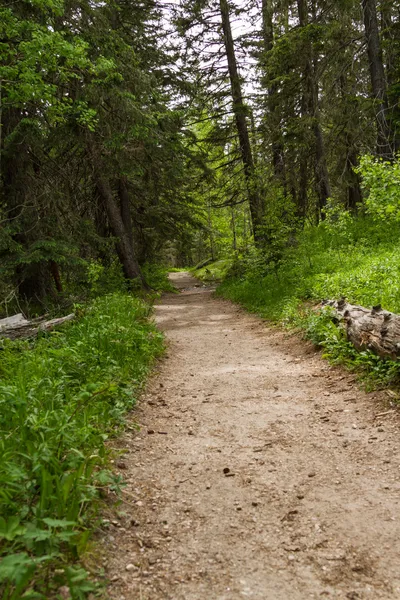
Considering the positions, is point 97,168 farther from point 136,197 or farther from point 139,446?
point 139,446

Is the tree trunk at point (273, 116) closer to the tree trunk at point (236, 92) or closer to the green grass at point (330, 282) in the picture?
the tree trunk at point (236, 92)

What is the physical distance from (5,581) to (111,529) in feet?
2.54

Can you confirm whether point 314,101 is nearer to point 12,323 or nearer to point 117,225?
point 117,225

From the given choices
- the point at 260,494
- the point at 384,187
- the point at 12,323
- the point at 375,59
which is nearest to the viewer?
the point at 260,494

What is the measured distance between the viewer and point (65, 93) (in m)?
12.2

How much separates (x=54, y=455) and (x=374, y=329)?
13.4ft

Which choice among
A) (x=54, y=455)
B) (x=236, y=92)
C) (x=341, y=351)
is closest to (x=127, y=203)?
(x=236, y=92)

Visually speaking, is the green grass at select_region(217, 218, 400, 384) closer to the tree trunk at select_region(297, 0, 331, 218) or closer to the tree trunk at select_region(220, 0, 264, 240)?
the tree trunk at select_region(297, 0, 331, 218)

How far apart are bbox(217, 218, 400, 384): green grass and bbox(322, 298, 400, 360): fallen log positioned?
13 centimetres

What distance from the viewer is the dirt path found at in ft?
7.34

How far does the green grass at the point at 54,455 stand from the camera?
2023 millimetres

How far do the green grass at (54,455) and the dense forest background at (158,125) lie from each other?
3698 mm

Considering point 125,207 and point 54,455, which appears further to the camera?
point 125,207

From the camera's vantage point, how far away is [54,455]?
9.24 ft
